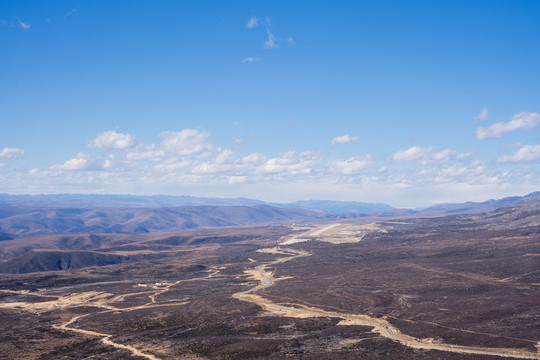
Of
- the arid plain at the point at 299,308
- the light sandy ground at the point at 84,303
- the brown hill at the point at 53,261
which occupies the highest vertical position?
the arid plain at the point at 299,308

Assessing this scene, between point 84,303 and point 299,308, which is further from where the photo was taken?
point 84,303

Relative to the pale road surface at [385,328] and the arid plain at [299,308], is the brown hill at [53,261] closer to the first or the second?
the arid plain at [299,308]

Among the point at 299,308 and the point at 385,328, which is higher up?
the point at 385,328

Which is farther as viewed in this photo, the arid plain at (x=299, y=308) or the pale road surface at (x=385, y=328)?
the arid plain at (x=299, y=308)

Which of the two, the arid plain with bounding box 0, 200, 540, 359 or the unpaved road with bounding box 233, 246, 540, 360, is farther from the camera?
the arid plain with bounding box 0, 200, 540, 359

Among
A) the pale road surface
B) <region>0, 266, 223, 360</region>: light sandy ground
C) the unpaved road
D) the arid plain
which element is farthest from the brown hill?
the pale road surface

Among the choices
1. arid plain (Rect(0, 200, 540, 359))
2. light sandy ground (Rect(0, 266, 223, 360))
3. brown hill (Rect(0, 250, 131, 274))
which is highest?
arid plain (Rect(0, 200, 540, 359))

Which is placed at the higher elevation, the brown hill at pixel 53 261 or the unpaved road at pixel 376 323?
the unpaved road at pixel 376 323

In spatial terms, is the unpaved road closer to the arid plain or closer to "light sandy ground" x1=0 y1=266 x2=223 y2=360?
the arid plain

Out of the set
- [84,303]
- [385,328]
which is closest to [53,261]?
[84,303]

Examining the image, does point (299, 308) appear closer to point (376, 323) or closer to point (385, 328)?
point (376, 323)

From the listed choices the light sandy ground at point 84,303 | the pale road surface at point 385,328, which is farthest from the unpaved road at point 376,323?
the light sandy ground at point 84,303
